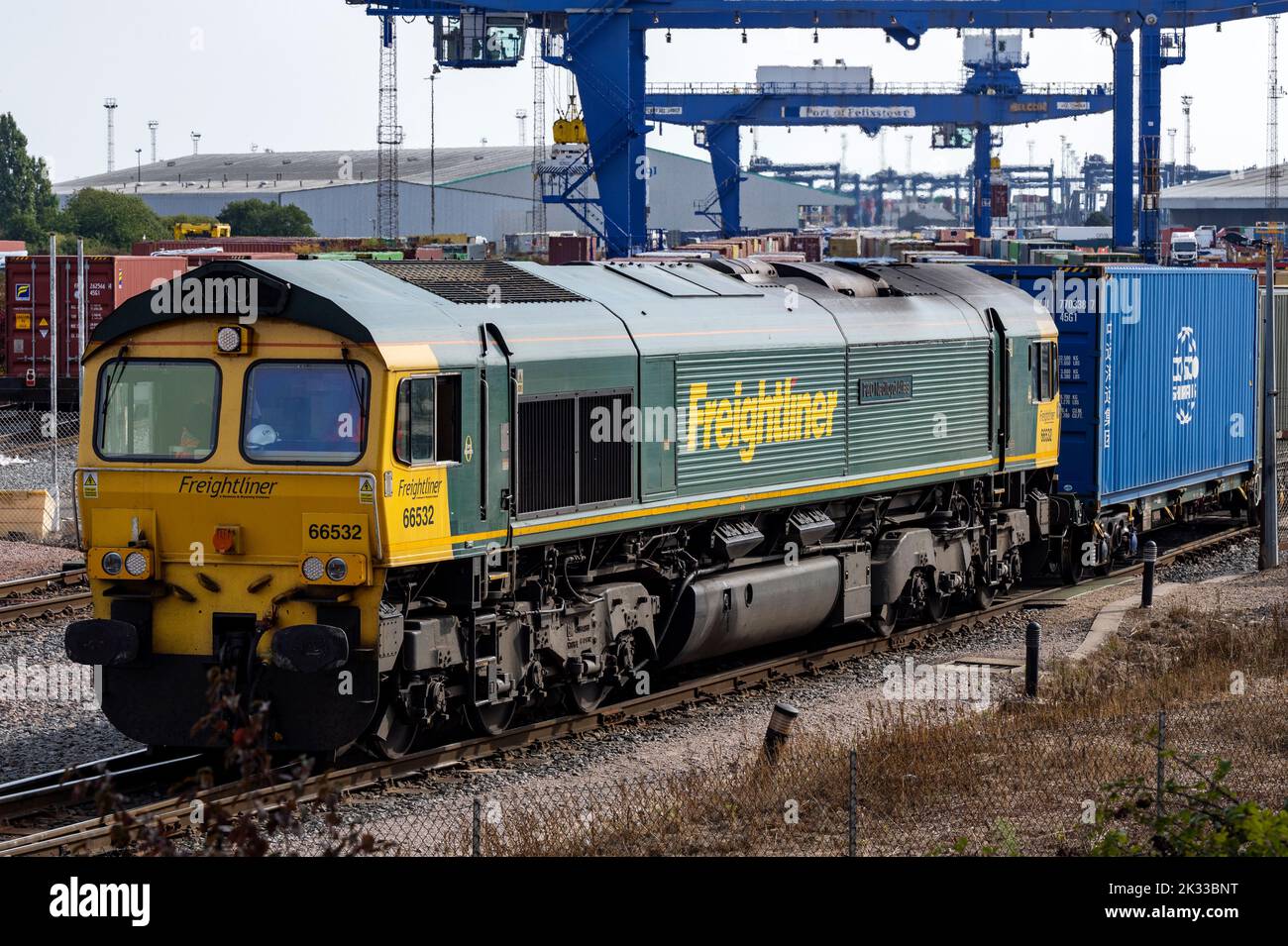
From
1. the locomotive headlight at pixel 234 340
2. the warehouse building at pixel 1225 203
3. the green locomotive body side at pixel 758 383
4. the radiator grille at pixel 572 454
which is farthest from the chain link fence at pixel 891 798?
the warehouse building at pixel 1225 203

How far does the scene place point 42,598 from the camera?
1927 centimetres

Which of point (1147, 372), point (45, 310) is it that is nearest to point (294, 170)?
point (45, 310)

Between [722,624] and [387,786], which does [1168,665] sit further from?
[387,786]

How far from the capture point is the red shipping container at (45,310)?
124ft

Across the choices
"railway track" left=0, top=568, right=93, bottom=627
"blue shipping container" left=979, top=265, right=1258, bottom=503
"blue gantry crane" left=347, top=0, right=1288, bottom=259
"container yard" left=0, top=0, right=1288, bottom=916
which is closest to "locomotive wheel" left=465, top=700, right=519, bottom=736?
"container yard" left=0, top=0, right=1288, bottom=916

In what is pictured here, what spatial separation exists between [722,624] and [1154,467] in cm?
1099

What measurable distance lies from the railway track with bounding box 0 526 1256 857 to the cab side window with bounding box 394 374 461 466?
2.21 meters

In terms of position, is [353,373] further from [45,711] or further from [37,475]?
[37,475]

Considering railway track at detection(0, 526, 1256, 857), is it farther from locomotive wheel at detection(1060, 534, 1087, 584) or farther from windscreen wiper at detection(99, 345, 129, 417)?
windscreen wiper at detection(99, 345, 129, 417)

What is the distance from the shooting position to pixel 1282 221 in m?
125

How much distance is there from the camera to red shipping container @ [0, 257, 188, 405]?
124ft

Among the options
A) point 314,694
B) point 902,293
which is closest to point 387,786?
point 314,694

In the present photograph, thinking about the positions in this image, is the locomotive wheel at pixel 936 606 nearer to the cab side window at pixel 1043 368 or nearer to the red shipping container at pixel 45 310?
the cab side window at pixel 1043 368

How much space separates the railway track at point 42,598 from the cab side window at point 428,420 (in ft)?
19.3
